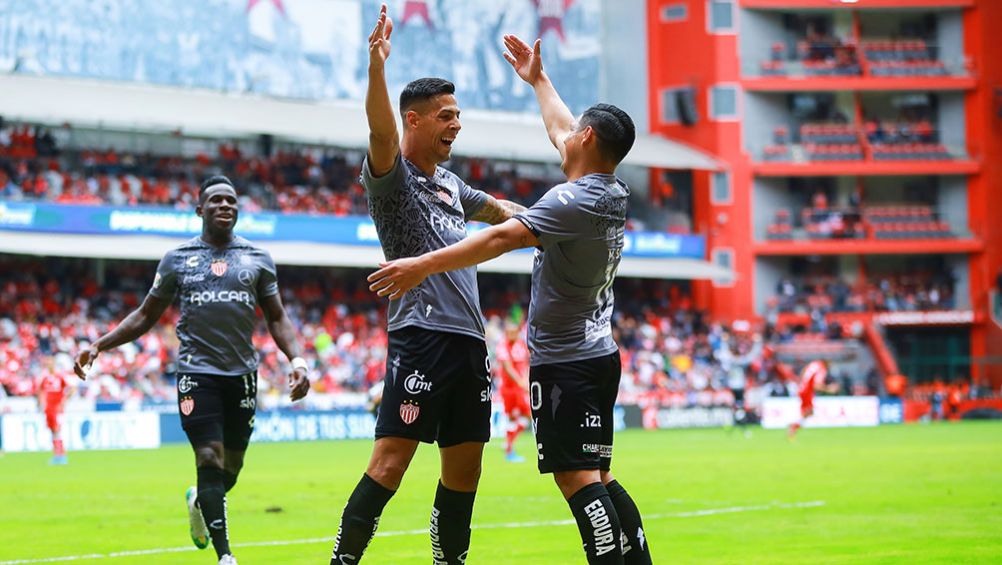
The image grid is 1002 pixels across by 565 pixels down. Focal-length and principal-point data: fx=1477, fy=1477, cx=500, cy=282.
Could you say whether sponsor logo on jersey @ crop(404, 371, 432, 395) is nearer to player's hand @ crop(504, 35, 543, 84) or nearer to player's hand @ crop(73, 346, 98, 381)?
player's hand @ crop(504, 35, 543, 84)

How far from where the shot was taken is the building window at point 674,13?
205ft

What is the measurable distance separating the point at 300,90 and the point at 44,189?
39.0 feet

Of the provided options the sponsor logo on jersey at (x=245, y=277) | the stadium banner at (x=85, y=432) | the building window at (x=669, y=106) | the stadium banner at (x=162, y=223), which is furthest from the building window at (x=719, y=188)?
the sponsor logo on jersey at (x=245, y=277)

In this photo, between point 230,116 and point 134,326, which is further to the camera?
point 230,116

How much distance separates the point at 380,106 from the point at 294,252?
40385 mm

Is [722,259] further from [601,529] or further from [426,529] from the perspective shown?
[601,529]

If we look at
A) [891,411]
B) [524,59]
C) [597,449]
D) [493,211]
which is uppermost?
[524,59]

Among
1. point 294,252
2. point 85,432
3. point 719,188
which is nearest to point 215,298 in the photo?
point 85,432

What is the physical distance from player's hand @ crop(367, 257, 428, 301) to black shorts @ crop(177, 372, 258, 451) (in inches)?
157

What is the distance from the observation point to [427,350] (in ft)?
26.8

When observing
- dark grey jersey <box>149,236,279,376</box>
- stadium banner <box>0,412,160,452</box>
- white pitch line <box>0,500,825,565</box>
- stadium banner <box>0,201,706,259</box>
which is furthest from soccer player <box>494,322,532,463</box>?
dark grey jersey <box>149,236,279,376</box>

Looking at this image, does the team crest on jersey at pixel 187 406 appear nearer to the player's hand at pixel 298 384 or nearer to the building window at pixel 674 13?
the player's hand at pixel 298 384

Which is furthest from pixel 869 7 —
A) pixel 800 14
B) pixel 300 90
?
pixel 300 90

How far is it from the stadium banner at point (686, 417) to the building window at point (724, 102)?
1683 centimetres
